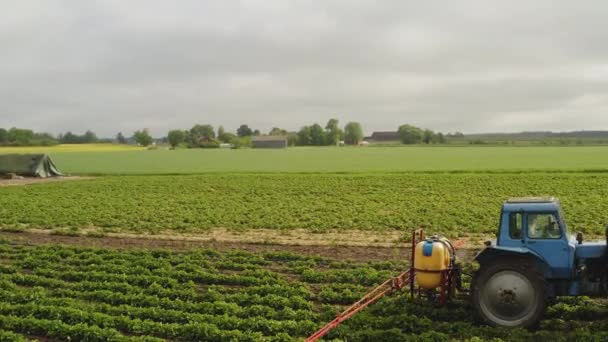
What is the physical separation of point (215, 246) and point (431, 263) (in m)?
10.3

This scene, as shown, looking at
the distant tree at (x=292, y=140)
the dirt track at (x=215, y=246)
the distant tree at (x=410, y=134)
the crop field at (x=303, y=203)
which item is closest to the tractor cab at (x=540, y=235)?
the dirt track at (x=215, y=246)

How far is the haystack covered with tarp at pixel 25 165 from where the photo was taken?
171ft

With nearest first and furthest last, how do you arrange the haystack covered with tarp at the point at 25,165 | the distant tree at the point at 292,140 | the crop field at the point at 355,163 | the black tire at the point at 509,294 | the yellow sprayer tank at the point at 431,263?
the black tire at the point at 509,294 → the yellow sprayer tank at the point at 431,263 → the haystack covered with tarp at the point at 25,165 → the crop field at the point at 355,163 → the distant tree at the point at 292,140

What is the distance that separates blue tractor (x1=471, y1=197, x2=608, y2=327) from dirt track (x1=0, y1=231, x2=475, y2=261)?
6.34 metres

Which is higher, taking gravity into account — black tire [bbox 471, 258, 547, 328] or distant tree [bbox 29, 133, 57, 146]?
distant tree [bbox 29, 133, 57, 146]

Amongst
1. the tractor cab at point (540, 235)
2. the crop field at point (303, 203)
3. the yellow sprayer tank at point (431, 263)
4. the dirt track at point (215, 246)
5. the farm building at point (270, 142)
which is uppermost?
the farm building at point (270, 142)

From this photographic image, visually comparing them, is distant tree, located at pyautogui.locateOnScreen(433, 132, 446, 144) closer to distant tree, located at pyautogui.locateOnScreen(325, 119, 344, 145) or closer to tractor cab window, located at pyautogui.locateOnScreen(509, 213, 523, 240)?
distant tree, located at pyautogui.locateOnScreen(325, 119, 344, 145)

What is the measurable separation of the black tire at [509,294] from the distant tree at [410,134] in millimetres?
166432

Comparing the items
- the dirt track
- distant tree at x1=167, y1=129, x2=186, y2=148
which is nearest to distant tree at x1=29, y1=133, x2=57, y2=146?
distant tree at x1=167, y1=129, x2=186, y2=148

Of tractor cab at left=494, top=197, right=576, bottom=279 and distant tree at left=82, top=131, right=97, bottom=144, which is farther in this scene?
distant tree at left=82, top=131, right=97, bottom=144

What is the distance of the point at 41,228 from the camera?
2377cm

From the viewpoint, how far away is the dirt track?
17344mm

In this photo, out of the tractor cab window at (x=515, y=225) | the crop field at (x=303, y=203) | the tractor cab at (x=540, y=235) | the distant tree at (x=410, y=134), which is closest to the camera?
the tractor cab at (x=540, y=235)

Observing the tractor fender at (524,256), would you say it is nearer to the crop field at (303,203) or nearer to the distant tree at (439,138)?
the crop field at (303,203)
